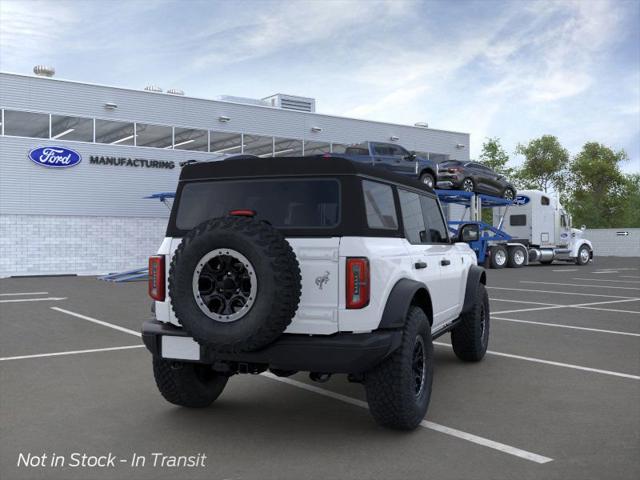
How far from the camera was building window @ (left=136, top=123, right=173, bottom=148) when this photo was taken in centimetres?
2772

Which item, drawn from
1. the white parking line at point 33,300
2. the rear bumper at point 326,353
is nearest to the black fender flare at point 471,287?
the rear bumper at point 326,353

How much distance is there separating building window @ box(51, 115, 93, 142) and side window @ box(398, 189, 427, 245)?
23.0 metres

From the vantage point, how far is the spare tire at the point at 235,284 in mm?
4176

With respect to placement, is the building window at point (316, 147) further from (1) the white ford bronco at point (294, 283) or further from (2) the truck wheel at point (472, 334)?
(1) the white ford bronco at point (294, 283)

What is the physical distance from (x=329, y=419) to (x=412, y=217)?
1.81m

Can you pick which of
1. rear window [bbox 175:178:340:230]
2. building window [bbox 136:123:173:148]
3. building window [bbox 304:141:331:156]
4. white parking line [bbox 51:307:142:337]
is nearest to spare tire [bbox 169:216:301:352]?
rear window [bbox 175:178:340:230]

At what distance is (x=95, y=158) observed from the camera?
86.8 feet

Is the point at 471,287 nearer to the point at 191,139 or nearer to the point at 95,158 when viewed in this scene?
the point at 95,158

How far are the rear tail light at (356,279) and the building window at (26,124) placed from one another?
2398 centimetres

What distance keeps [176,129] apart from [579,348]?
23.4 m

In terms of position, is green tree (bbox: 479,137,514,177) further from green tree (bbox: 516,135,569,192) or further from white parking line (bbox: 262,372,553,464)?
white parking line (bbox: 262,372,553,464)

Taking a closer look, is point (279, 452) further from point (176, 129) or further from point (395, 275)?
point (176, 129)

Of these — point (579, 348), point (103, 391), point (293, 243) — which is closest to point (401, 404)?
point (293, 243)

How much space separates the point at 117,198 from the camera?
27.1 m
